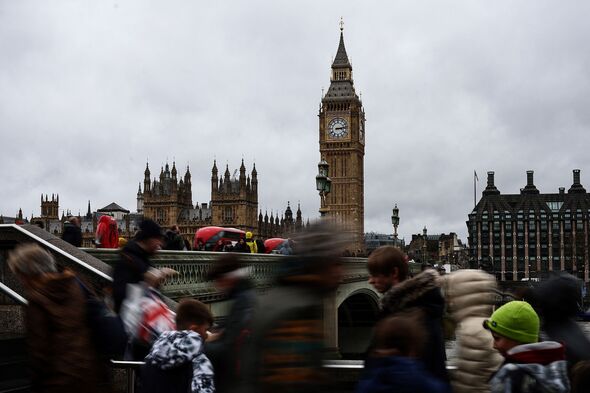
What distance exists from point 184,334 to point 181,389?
1.03 ft

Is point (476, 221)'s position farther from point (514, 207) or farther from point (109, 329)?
point (109, 329)

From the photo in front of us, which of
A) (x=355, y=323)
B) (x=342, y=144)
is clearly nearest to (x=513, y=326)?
(x=355, y=323)

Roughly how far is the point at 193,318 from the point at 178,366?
333mm

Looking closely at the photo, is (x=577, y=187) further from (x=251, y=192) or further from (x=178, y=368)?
(x=178, y=368)

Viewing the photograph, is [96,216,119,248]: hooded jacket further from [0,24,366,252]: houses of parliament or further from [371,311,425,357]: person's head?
[0,24,366,252]: houses of parliament

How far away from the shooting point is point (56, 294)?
3.79 m

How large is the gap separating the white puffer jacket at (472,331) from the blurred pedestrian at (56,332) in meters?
2.16

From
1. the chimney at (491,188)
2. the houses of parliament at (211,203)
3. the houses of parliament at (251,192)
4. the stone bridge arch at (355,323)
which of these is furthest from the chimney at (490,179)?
the stone bridge arch at (355,323)

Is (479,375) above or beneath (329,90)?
beneath

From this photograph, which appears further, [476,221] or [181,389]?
[476,221]

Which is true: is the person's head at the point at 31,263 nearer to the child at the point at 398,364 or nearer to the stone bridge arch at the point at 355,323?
the child at the point at 398,364

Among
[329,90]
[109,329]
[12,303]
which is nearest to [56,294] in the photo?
[109,329]

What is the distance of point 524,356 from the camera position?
3.92m

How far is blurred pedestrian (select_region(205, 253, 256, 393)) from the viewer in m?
3.26
